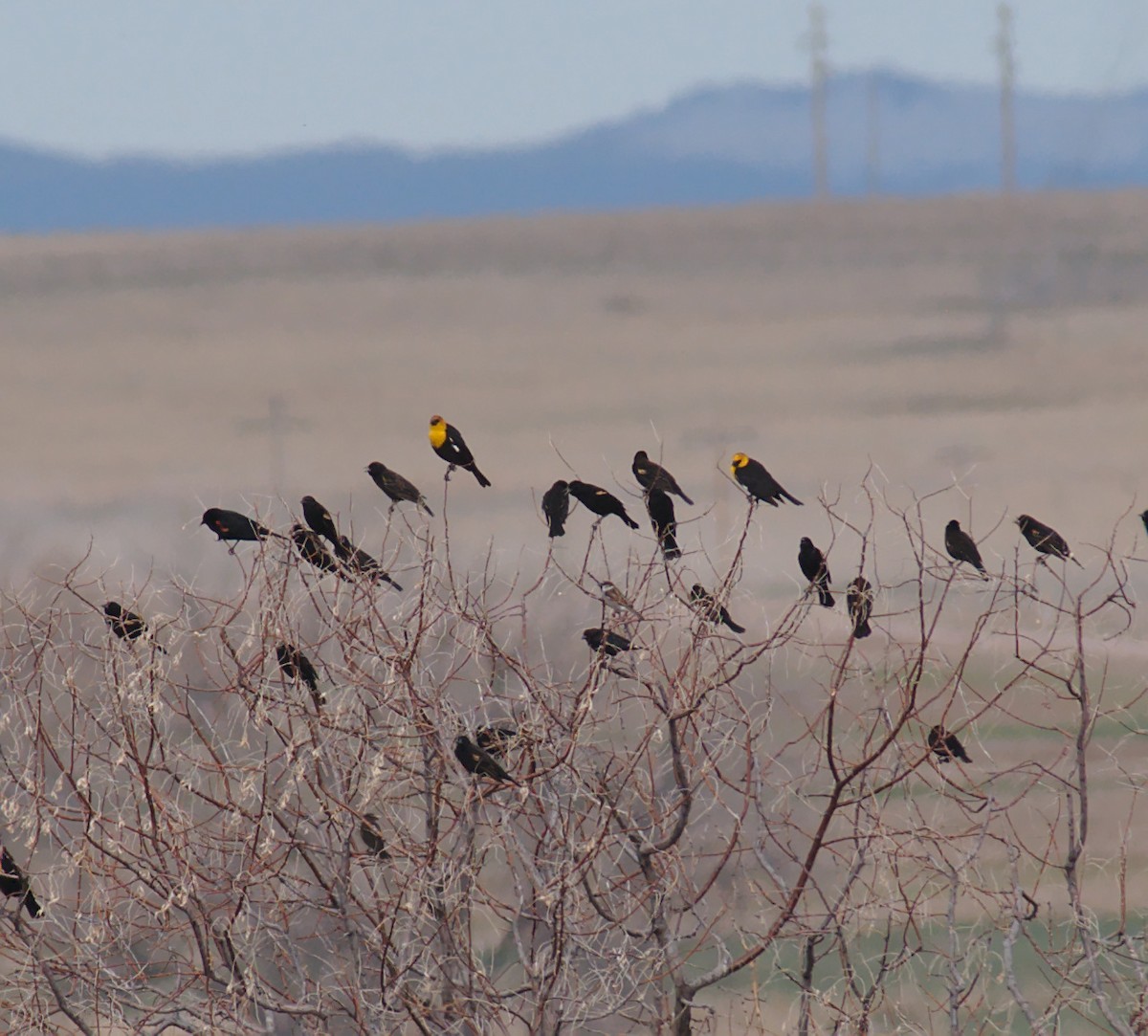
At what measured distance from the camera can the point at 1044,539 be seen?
622 centimetres

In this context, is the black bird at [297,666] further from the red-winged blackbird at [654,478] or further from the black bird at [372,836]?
the red-winged blackbird at [654,478]

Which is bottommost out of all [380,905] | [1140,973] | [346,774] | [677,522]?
[1140,973]

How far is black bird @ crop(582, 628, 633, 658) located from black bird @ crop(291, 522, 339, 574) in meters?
1.05

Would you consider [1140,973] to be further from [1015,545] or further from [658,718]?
[658,718]

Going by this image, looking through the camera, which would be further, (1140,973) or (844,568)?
(844,568)

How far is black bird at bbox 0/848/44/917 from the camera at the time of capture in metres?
5.66

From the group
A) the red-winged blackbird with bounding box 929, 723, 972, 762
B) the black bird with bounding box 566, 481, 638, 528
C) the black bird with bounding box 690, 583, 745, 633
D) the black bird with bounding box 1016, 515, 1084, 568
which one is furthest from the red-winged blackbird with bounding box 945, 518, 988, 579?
the black bird with bounding box 566, 481, 638, 528

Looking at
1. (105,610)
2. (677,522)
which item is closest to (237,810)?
(105,610)

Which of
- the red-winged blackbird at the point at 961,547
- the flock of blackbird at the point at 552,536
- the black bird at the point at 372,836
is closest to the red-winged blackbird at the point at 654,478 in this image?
the flock of blackbird at the point at 552,536

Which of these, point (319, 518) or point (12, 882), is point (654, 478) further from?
point (12, 882)

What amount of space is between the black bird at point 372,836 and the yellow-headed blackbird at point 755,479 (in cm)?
221

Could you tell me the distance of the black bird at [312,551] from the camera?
18.4 ft

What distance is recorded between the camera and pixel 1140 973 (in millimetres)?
5699

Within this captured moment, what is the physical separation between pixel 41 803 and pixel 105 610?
2.97ft
